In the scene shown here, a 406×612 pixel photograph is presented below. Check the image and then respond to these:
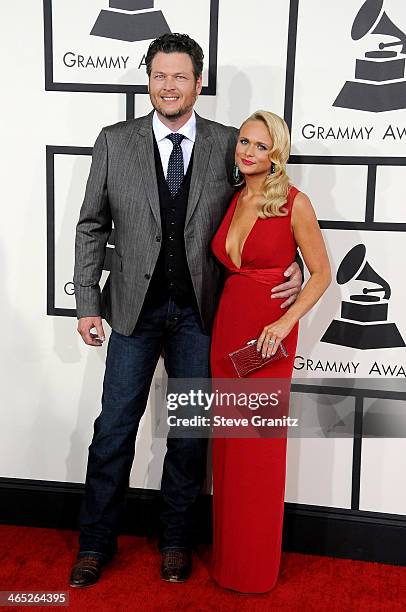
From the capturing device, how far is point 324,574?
2826 mm

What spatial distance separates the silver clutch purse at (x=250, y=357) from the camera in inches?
96.1

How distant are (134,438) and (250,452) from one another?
446 mm

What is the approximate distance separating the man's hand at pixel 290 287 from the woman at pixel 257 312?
0.02 metres

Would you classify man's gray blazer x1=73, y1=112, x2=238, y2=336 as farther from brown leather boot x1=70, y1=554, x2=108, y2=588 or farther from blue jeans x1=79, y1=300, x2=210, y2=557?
brown leather boot x1=70, y1=554, x2=108, y2=588

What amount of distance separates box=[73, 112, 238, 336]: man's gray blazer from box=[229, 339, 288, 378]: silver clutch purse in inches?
7.9

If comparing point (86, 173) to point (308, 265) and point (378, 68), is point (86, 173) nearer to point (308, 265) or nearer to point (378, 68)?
point (308, 265)

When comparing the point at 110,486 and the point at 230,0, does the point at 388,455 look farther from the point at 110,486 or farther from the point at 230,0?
the point at 230,0

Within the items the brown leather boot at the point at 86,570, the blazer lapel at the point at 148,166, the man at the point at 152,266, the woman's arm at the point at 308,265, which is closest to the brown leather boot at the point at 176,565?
the man at the point at 152,266

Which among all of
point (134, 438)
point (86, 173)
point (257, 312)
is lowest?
point (134, 438)

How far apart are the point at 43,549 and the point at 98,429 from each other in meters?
0.61

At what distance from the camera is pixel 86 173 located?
288cm

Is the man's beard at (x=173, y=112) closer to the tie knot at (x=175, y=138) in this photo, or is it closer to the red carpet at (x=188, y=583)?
the tie knot at (x=175, y=138)

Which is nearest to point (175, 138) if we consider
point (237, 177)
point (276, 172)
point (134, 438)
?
point (237, 177)

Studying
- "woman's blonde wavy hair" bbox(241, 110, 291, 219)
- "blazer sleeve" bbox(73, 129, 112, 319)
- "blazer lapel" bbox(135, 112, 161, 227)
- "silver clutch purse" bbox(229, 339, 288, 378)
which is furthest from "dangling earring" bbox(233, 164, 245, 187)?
"silver clutch purse" bbox(229, 339, 288, 378)
